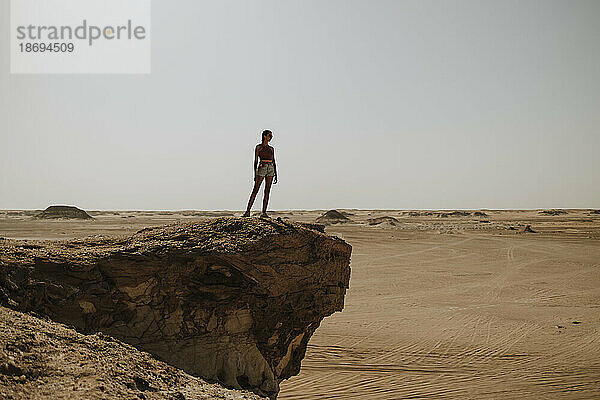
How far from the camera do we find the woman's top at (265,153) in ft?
25.4

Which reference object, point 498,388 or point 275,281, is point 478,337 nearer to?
point 498,388

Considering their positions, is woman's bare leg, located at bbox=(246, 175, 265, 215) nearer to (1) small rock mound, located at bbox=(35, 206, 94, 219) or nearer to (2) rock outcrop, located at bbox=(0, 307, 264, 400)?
(2) rock outcrop, located at bbox=(0, 307, 264, 400)

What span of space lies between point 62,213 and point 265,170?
6188 centimetres

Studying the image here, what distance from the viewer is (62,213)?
62219 mm

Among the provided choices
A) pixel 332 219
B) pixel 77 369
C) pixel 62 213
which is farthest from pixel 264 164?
pixel 62 213

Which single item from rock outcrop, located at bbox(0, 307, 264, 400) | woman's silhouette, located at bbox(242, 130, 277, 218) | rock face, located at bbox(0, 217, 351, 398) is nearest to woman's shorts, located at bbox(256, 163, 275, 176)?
woman's silhouette, located at bbox(242, 130, 277, 218)

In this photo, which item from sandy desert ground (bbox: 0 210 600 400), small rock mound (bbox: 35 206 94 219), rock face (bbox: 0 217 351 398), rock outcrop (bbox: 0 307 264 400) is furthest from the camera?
small rock mound (bbox: 35 206 94 219)

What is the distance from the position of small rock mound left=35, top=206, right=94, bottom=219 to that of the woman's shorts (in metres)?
60.6

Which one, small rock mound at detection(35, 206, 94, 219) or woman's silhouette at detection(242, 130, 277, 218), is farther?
small rock mound at detection(35, 206, 94, 219)

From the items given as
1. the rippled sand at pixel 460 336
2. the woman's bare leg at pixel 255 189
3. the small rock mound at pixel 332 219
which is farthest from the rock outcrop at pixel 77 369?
the small rock mound at pixel 332 219

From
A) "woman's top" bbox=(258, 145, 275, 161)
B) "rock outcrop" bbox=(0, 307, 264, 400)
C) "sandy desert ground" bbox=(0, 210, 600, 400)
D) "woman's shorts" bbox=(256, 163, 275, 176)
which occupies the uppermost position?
"woman's top" bbox=(258, 145, 275, 161)

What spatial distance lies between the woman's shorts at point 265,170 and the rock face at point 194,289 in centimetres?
139

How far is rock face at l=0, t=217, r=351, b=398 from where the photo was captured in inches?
205

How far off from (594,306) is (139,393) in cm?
1782
